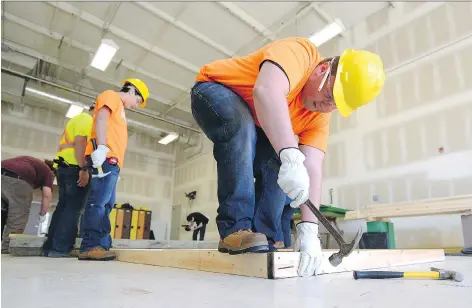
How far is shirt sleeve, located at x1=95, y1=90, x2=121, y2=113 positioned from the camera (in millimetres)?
2455

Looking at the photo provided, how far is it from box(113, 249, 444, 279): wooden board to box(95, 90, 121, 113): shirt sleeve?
1.11m

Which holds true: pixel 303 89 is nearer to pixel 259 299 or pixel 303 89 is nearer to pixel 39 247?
pixel 259 299

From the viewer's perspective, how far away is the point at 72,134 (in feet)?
9.37

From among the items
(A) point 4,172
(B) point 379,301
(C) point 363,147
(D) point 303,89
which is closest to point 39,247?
(A) point 4,172

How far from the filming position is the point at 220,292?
0.80 meters

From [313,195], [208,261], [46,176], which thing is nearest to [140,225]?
[46,176]

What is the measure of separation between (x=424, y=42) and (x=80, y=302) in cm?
589

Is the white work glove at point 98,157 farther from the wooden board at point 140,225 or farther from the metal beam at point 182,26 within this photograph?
the wooden board at point 140,225

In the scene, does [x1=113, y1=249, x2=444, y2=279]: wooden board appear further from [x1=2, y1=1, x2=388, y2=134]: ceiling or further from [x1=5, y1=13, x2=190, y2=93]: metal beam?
[x1=5, y1=13, x2=190, y2=93]: metal beam

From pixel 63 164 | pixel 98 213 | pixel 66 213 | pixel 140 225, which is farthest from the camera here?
pixel 140 225

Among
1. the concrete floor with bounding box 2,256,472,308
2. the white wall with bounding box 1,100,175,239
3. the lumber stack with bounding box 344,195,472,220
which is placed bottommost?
the concrete floor with bounding box 2,256,472,308

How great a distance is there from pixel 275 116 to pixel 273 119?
0.05ft

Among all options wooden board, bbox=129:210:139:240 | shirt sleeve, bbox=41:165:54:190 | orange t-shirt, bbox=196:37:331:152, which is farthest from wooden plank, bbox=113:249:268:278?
wooden board, bbox=129:210:139:240

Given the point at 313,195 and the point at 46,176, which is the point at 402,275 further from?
the point at 46,176
